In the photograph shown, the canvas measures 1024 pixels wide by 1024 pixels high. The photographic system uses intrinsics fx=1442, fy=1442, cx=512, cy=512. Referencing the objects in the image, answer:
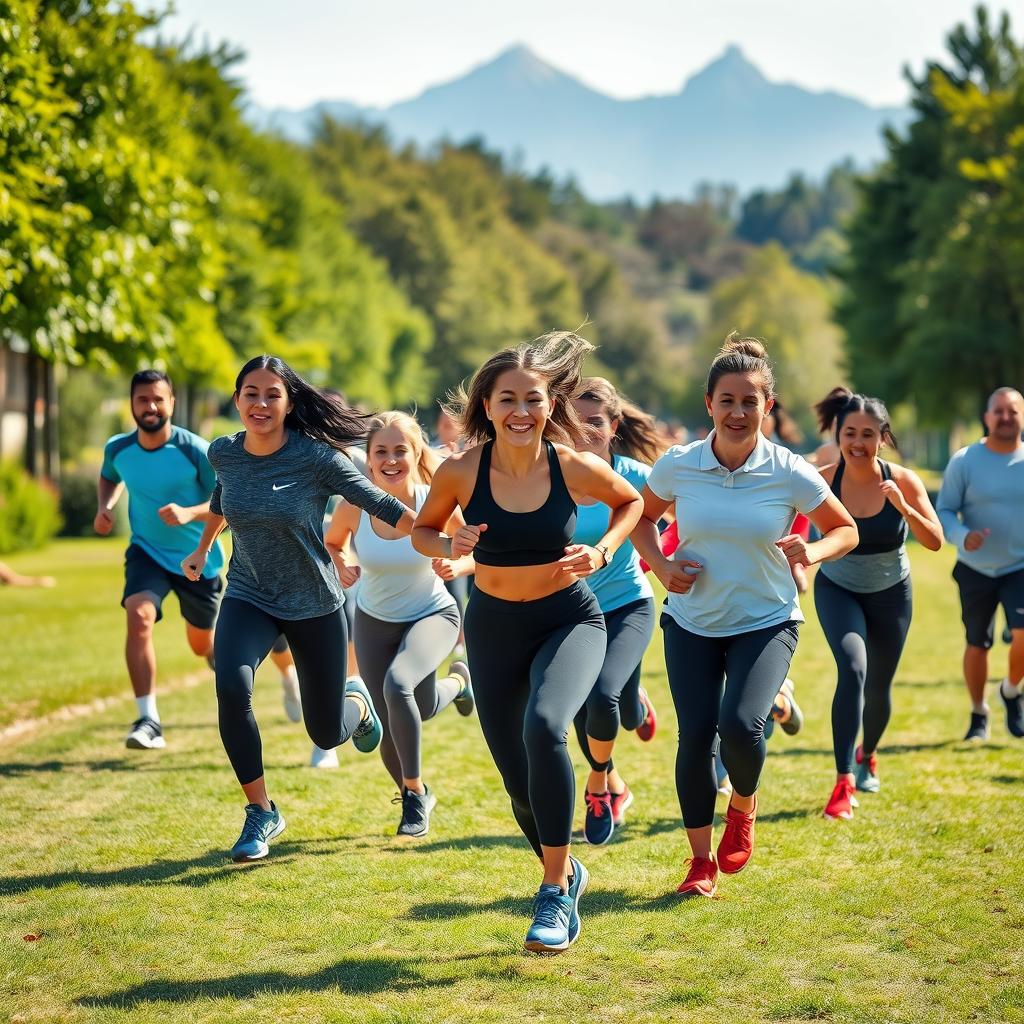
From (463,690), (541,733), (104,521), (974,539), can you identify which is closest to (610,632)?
(541,733)

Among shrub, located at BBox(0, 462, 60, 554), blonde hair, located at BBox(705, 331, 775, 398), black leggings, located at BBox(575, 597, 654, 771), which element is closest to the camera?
blonde hair, located at BBox(705, 331, 775, 398)

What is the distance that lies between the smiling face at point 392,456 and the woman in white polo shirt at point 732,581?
1.99 metres

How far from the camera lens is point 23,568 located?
2505 centimetres

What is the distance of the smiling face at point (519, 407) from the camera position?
554 cm

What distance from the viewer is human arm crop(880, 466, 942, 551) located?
724cm

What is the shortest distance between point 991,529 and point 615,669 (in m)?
3.92

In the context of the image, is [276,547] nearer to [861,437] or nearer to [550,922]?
[550,922]

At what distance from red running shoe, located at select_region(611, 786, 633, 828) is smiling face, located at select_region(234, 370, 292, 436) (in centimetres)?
262

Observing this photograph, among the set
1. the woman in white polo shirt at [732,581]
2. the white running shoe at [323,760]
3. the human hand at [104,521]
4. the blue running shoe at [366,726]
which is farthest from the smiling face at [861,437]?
the human hand at [104,521]

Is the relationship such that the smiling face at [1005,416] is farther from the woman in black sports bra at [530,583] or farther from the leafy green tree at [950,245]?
the leafy green tree at [950,245]

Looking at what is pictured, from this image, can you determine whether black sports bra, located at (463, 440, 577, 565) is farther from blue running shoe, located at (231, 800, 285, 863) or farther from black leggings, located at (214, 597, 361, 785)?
blue running shoe, located at (231, 800, 285, 863)

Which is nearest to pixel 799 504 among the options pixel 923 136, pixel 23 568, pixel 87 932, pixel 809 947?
pixel 809 947

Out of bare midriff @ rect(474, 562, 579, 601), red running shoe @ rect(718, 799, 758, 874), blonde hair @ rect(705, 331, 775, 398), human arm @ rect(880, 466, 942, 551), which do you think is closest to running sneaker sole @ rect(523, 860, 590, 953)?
red running shoe @ rect(718, 799, 758, 874)

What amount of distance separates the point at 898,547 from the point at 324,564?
10.4ft
